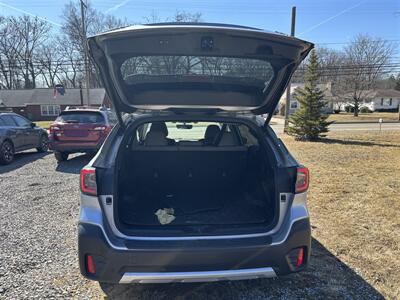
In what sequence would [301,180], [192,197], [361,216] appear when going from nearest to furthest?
[301,180] → [192,197] → [361,216]

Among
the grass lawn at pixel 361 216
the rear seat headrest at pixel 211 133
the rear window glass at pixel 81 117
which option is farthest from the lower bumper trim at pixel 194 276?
the rear window glass at pixel 81 117

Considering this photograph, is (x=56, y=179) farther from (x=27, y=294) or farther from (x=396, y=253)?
(x=396, y=253)

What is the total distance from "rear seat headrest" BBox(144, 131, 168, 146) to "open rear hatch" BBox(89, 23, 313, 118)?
766 mm

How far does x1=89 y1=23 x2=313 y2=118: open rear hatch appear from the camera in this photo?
2.00 m

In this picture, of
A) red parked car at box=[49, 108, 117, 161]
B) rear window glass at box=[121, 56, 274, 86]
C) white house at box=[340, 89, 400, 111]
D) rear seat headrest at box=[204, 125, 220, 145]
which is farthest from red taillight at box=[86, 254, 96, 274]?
white house at box=[340, 89, 400, 111]

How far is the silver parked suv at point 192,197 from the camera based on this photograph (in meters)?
2.04

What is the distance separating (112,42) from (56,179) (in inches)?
207

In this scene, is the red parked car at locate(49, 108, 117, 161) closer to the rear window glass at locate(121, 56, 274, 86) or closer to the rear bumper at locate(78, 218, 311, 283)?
the rear window glass at locate(121, 56, 274, 86)

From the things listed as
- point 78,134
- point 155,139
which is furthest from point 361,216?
point 78,134

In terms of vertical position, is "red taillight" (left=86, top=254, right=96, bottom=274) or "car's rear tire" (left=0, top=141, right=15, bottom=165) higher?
"red taillight" (left=86, top=254, right=96, bottom=274)

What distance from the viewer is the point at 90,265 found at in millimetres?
2115

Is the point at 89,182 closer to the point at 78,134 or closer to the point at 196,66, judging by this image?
the point at 196,66

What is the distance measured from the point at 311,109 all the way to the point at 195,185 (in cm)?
1119

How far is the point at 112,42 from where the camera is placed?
2043mm
